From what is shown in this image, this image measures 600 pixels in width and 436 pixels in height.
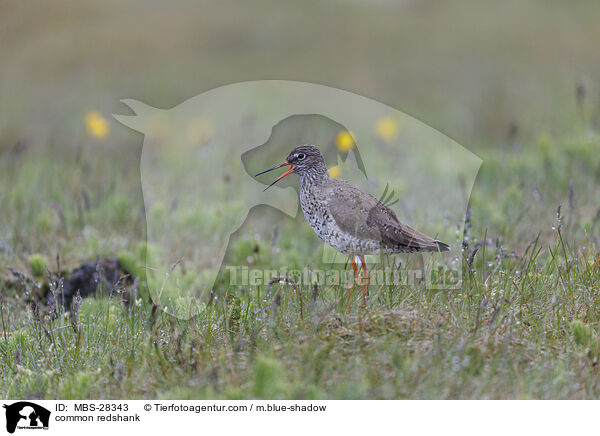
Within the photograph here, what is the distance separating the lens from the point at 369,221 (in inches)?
190

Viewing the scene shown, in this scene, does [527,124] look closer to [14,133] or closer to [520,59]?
[520,59]

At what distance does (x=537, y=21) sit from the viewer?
41.4 ft

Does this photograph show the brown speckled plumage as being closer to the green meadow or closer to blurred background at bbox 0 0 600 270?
the green meadow

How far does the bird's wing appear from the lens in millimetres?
4750

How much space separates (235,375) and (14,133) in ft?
28.7

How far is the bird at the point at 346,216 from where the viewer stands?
4.77m

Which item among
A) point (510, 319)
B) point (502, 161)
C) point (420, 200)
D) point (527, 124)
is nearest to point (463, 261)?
point (510, 319)

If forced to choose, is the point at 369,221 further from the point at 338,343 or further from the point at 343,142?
the point at 343,142
